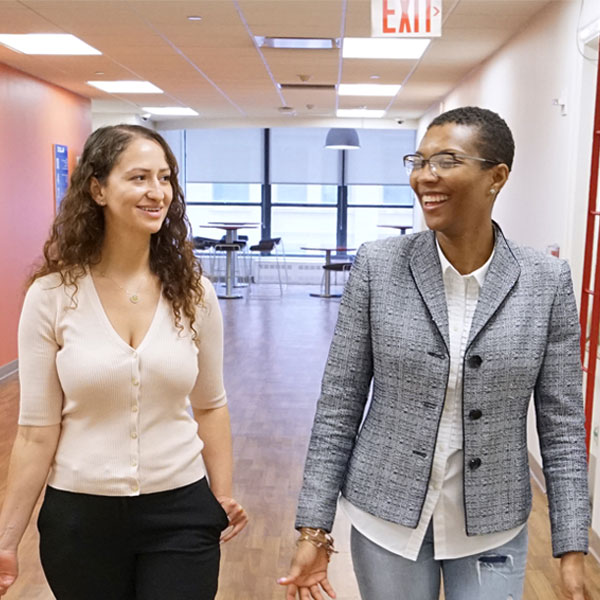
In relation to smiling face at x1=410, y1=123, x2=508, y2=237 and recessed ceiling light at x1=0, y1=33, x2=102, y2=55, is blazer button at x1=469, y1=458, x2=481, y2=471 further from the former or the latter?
recessed ceiling light at x1=0, y1=33, x2=102, y2=55

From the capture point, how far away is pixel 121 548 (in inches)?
70.4

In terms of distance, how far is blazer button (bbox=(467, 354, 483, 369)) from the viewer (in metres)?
1.52

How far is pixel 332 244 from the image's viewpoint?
15016 millimetres

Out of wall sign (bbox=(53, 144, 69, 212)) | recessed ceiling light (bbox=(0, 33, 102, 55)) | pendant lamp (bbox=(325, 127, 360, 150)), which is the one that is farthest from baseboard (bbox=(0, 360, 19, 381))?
pendant lamp (bbox=(325, 127, 360, 150))

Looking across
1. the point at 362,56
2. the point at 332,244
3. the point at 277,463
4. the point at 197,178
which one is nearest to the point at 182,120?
the point at 197,178

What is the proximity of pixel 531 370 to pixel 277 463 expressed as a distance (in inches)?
140

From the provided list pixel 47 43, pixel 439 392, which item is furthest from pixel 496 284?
pixel 47 43

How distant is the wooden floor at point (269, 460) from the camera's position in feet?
11.4

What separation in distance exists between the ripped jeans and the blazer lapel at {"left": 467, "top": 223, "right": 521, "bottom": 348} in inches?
15.5

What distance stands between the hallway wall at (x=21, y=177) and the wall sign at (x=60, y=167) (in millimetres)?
88

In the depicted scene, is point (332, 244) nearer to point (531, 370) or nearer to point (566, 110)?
point (566, 110)

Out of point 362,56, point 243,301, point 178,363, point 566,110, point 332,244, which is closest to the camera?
point 178,363

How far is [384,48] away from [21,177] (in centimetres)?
348

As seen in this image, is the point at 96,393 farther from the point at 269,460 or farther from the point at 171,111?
the point at 171,111
